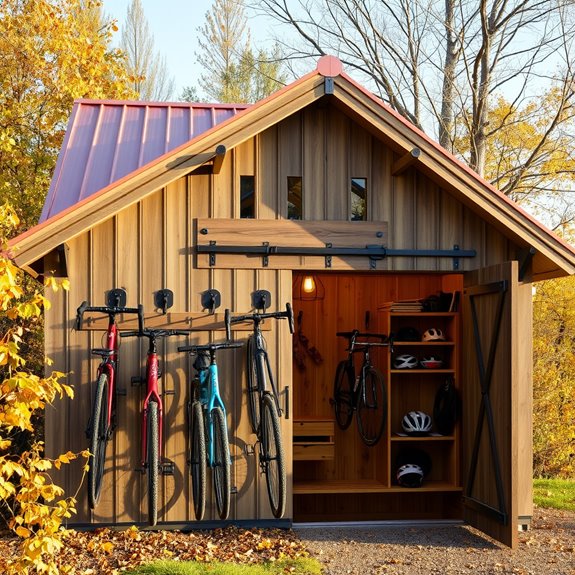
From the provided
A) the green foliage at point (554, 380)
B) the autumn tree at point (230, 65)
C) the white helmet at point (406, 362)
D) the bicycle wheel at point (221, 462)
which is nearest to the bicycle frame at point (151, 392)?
the bicycle wheel at point (221, 462)

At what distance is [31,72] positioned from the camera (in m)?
15.8

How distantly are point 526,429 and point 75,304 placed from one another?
14.9 ft

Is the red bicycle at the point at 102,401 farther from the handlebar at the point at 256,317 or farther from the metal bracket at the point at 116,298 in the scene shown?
the handlebar at the point at 256,317

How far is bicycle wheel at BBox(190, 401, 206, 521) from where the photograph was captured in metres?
7.64

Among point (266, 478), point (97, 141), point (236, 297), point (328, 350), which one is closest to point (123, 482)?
point (266, 478)

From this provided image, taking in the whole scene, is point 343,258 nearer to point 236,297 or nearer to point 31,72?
point 236,297

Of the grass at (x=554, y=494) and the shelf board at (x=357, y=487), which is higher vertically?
the shelf board at (x=357, y=487)

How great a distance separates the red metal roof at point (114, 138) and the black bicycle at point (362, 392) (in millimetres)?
3054

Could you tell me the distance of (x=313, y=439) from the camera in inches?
405

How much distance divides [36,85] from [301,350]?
27.8 feet

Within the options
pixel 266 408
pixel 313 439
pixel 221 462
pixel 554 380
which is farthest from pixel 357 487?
pixel 554 380

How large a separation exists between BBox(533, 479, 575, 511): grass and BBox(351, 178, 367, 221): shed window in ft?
14.0

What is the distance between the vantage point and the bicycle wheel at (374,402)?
9641mm

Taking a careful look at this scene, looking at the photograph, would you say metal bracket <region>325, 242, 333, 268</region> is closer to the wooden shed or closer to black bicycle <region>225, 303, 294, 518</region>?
the wooden shed
